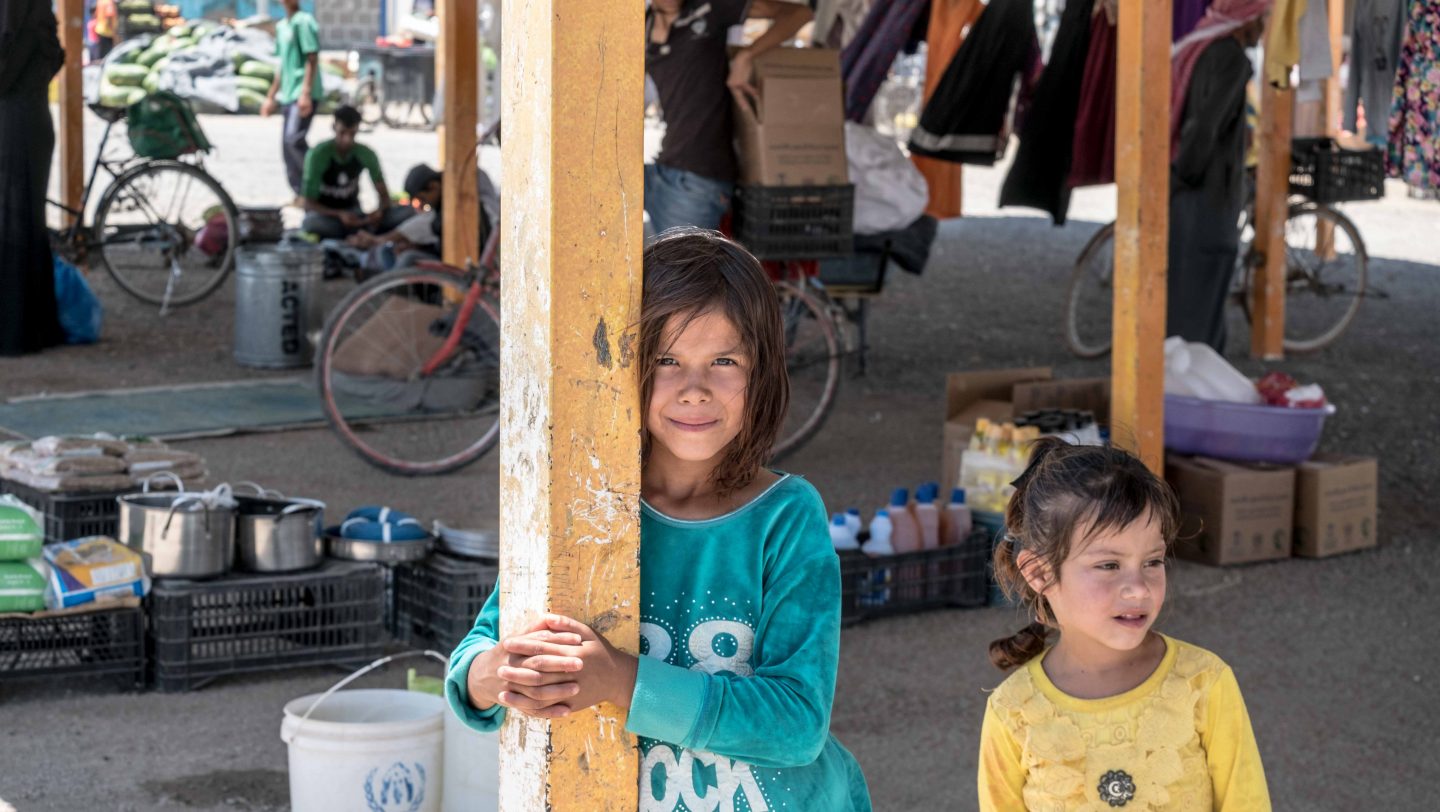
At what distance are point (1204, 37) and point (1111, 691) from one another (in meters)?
6.03

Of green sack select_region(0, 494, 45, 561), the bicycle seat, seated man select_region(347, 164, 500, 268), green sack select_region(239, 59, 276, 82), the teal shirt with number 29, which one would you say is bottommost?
green sack select_region(0, 494, 45, 561)

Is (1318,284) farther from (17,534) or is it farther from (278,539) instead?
(17,534)

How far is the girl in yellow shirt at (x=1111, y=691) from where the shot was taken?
2.29 metres

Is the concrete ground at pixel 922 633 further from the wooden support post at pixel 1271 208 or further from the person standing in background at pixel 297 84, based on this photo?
the person standing in background at pixel 297 84

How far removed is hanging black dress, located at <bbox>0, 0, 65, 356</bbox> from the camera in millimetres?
9102

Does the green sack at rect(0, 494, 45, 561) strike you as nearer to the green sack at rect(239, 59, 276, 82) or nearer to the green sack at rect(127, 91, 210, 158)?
the green sack at rect(127, 91, 210, 158)

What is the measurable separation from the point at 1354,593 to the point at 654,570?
14.8ft

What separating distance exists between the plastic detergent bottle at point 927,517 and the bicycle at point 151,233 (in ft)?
21.9

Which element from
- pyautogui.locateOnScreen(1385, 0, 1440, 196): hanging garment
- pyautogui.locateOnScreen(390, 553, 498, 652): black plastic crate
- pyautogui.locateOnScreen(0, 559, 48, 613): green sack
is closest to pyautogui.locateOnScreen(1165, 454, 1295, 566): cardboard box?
pyautogui.locateOnScreen(1385, 0, 1440, 196): hanging garment

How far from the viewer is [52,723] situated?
4473 mm

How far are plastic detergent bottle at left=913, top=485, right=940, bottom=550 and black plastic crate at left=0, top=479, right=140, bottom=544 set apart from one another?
2460 millimetres

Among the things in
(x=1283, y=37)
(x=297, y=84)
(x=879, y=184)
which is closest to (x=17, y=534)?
(x=879, y=184)

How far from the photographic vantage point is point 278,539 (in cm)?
484

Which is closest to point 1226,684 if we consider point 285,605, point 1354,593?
Answer: point 285,605
